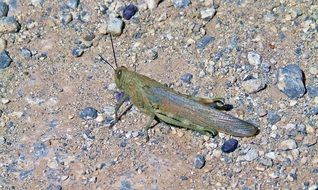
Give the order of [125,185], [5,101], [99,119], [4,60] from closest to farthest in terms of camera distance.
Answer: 1. [125,185]
2. [99,119]
3. [5,101]
4. [4,60]

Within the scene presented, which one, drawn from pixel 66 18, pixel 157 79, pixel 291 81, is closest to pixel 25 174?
pixel 157 79

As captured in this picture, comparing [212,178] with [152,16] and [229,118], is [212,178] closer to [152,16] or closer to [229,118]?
[229,118]

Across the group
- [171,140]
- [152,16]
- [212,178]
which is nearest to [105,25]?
[152,16]

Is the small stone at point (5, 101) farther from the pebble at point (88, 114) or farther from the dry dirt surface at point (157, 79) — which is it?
the pebble at point (88, 114)

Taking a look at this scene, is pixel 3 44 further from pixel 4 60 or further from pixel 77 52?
pixel 77 52

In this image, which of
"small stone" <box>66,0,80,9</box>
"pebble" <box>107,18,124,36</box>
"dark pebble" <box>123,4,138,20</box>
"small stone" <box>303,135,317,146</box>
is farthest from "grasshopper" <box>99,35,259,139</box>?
"small stone" <box>66,0,80,9</box>

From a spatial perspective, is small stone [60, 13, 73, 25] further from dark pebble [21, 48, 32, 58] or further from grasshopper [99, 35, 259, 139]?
grasshopper [99, 35, 259, 139]
